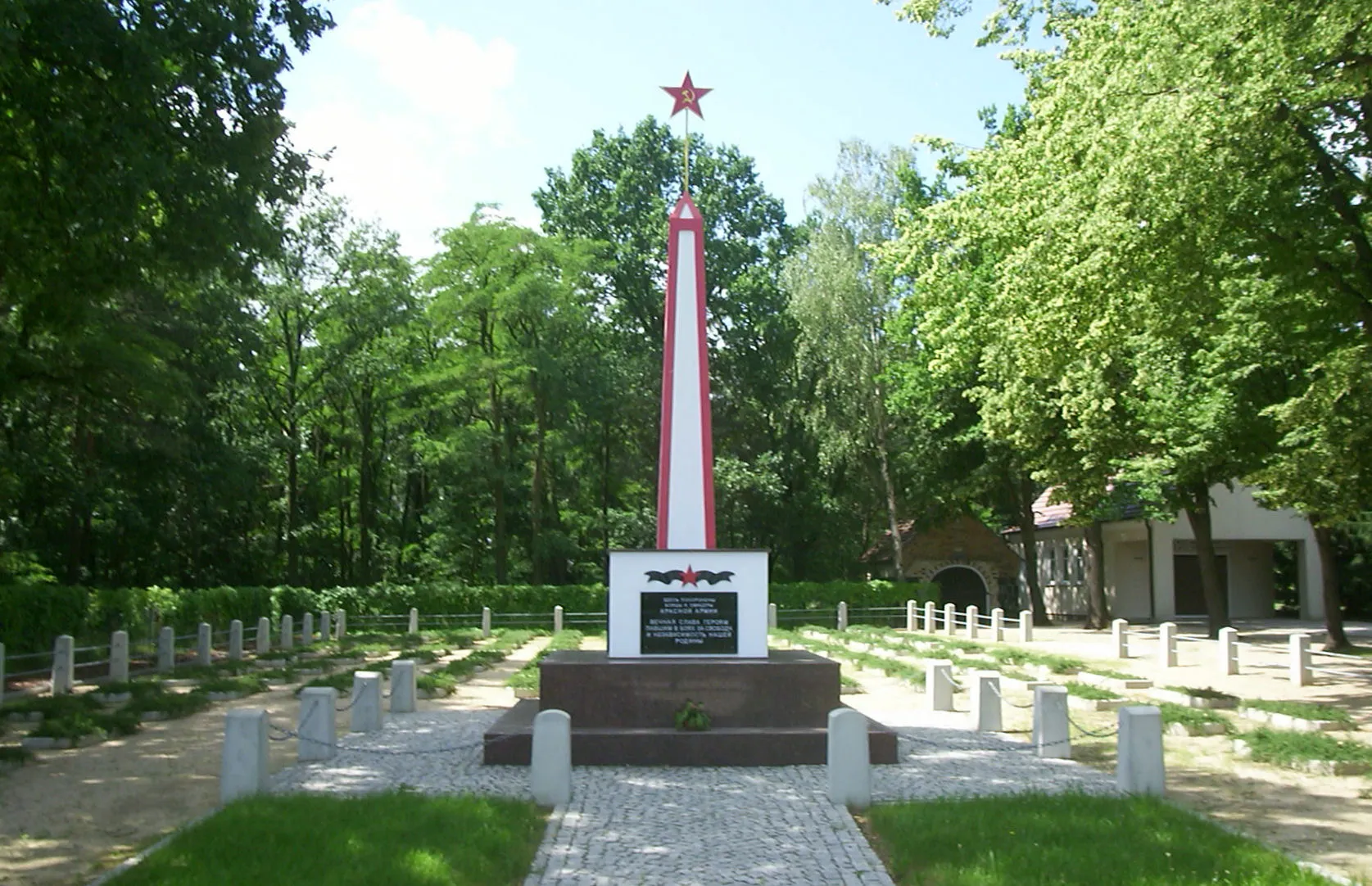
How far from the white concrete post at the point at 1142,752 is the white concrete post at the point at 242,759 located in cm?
724

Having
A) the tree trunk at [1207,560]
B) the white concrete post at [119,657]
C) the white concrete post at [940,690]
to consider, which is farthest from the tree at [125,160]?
the tree trunk at [1207,560]

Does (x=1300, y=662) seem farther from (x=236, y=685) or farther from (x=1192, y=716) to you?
(x=236, y=685)

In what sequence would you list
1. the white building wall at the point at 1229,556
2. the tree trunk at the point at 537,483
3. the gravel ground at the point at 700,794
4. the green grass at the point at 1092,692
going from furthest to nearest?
the tree trunk at the point at 537,483, the white building wall at the point at 1229,556, the green grass at the point at 1092,692, the gravel ground at the point at 700,794

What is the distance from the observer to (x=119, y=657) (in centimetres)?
2184

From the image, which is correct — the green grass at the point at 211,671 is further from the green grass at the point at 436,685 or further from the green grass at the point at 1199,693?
the green grass at the point at 1199,693

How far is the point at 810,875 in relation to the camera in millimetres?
7953

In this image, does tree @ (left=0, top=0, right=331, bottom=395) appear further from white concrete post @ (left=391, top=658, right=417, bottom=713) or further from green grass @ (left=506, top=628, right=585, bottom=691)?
green grass @ (left=506, top=628, right=585, bottom=691)

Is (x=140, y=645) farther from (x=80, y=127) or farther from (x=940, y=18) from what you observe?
(x=940, y=18)

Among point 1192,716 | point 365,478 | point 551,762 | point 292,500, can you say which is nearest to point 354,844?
point 551,762

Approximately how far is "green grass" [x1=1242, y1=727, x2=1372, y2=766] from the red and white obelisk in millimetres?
6586

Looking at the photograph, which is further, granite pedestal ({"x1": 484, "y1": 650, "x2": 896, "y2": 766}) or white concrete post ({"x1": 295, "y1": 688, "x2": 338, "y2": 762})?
granite pedestal ({"x1": 484, "y1": 650, "x2": 896, "y2": 766})

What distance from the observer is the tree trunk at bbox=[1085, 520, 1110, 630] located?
41219 millimetres

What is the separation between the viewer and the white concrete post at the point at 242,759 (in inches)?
404

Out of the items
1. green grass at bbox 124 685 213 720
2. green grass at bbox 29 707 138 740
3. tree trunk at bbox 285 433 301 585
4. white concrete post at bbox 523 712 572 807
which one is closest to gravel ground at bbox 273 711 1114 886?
white concrete post at bbox 523 712 572 807
